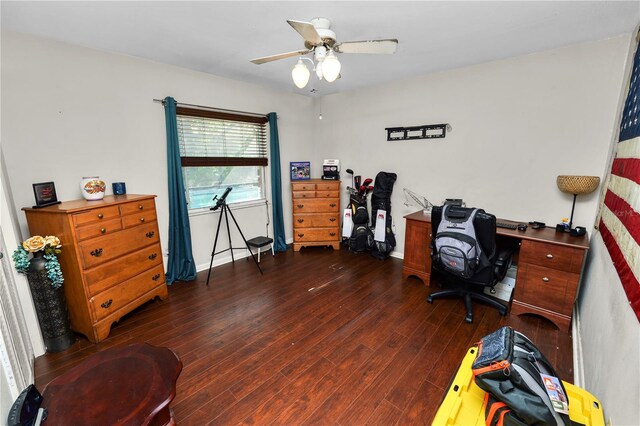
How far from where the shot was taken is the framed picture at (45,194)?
2.07 m

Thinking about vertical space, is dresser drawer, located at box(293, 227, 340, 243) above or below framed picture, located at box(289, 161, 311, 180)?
below

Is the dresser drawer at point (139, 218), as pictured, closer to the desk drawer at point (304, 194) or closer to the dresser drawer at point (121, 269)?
the dresser drawer at point (121, 269)

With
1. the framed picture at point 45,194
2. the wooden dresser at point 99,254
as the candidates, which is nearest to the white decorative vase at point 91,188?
the wooden dresser at point 99,254

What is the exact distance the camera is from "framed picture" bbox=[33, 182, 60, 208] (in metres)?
2.07

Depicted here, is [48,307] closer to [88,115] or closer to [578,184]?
[88,115]

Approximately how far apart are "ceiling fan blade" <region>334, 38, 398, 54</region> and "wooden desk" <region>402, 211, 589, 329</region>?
1.86 metres

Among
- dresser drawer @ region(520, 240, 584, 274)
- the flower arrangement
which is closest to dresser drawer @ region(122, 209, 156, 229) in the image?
the flower arrangement

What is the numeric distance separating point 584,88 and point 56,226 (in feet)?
14.7

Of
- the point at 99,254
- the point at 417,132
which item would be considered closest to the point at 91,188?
the point at 99,254

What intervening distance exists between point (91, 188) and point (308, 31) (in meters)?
2.15

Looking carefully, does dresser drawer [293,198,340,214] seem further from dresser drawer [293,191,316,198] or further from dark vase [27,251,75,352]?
dark vase [27,251,75,352]

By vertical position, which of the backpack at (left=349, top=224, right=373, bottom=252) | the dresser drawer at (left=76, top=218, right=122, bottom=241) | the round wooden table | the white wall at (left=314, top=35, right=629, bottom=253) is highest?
the white wall at (left=314, top=35, right=629, bottom=253)

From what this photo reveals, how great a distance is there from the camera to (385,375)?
1.79 m

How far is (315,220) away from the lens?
4.14 meters
